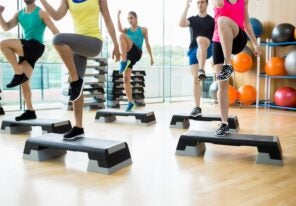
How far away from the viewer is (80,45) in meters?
2.33

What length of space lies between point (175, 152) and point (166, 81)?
17.8 ft

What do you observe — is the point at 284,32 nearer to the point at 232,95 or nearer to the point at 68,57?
the point at 232,95

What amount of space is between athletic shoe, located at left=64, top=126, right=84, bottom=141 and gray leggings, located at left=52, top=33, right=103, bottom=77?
1.35ft

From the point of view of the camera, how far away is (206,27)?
395cm

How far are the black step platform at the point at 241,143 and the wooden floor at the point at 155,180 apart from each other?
0.08 metres

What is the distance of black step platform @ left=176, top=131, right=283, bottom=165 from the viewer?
8.18 feet

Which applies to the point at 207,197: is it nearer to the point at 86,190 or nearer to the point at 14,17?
the point at 86,190

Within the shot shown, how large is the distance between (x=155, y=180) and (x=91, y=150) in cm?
49

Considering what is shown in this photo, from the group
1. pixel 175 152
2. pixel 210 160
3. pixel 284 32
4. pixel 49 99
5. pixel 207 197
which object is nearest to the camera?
pixel 207 197

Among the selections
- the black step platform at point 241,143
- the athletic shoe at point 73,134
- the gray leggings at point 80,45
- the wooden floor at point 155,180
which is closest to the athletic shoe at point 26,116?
the wooden floor at point 155,180

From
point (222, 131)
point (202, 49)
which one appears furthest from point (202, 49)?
point (222, 131)

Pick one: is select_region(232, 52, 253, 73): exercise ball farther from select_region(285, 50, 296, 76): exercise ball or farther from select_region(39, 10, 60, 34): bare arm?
select_region(39, 10, 60, 34): bare arm

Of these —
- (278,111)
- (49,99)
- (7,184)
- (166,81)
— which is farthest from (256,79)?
(7,184)

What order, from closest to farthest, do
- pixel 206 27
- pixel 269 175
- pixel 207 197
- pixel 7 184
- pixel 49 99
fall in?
pixel 207 197, pixel 7 184, pixel 269 175, pixel 206 27, pixel 49 99
